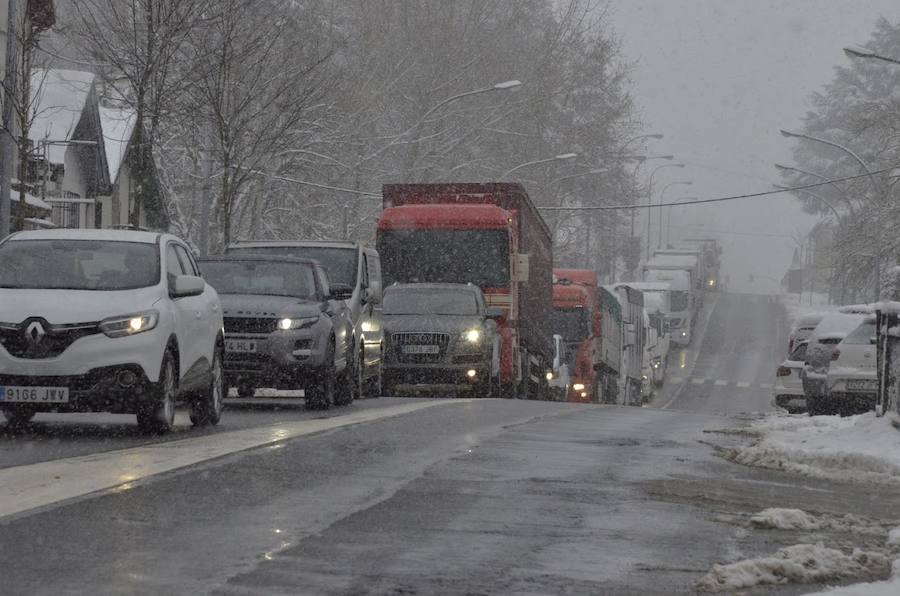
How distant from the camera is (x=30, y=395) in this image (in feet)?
39.9

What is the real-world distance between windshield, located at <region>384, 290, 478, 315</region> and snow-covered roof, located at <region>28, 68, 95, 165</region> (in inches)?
686

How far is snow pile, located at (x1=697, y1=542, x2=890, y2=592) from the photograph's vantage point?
6.33 metres

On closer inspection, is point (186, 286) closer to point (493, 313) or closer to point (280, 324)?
point (280, 324)

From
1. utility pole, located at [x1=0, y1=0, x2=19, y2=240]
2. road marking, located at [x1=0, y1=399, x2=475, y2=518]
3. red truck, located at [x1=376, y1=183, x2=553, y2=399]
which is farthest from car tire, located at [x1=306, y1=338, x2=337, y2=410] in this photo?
red truck, located at [x1=376, y1=183, x2=553, y2=399]

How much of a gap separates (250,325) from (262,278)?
1112 millimetres

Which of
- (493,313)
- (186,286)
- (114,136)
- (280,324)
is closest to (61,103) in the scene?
(114,136)

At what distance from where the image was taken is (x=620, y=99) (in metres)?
77.4

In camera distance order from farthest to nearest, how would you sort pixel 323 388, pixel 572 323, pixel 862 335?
pixel 572 323 → pixel 862 335 → pixel 323 388

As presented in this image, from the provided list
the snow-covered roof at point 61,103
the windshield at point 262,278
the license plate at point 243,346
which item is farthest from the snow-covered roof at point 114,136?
the license plate at point 243,346

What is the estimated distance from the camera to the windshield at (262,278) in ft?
61.7

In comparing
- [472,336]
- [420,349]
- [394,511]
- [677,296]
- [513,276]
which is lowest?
[394,511]

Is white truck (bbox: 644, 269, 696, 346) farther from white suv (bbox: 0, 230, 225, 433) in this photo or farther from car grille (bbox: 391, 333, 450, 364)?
white suv (bbox: 0, 230, 225, 433)

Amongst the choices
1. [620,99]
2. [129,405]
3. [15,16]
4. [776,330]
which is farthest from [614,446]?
[776,330]

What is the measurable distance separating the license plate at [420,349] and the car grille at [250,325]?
28.3 feet
